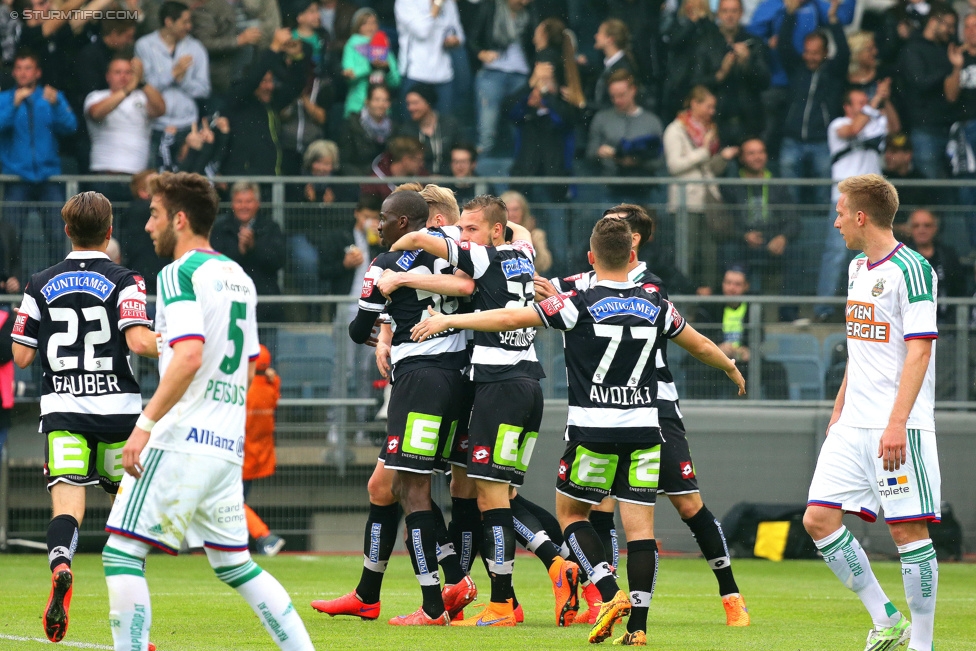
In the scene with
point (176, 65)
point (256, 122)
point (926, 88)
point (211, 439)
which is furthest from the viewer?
point (926, 88)

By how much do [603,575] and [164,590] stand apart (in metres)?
3.79

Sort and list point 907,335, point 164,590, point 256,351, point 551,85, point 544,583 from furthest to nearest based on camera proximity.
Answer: point 551,85 < point 544,583 < point 164,590 < point 907,335 < point 256,351

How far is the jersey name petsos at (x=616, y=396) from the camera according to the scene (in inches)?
254

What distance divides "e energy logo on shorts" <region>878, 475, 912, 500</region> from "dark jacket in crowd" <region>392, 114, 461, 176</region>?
919 centimetres

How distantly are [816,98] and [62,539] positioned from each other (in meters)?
11.2

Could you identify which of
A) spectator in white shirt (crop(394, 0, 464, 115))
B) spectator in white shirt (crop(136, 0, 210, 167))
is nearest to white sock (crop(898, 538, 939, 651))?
spectator in white shirt (crop(394, 0, 464, 115))

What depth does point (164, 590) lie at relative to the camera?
9133mm

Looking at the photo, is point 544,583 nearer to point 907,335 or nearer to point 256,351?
point 907,335

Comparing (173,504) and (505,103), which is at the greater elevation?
(505,103)

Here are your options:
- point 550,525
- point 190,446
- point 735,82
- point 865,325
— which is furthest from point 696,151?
point 190,446

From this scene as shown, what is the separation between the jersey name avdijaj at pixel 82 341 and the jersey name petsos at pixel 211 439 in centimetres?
210

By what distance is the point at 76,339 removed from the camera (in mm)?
6660

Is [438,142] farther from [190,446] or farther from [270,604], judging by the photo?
[270,604]

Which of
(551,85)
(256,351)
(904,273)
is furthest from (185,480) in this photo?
(551,85)
